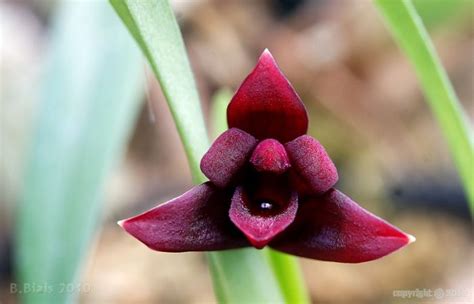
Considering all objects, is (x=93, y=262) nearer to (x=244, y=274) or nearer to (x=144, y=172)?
(x=144, y=172)

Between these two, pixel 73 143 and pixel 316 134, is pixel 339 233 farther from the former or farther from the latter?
pixel 316 134

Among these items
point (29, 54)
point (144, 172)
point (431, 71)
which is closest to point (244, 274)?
point (431, 71)

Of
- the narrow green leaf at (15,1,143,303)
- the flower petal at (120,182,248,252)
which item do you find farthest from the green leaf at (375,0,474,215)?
the narrow green leaf at (15,1,143,303)

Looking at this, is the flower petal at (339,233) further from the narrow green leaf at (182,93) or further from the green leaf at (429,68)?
the green leaf at (429,68)

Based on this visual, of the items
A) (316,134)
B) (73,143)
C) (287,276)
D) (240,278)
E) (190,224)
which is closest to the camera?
(190,224)

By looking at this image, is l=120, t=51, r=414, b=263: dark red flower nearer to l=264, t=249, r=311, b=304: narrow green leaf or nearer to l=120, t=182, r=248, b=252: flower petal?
l=120, t=182, r=248, b=252: flower petal

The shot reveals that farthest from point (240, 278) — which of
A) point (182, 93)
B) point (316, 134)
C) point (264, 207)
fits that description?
point (316, 134)
